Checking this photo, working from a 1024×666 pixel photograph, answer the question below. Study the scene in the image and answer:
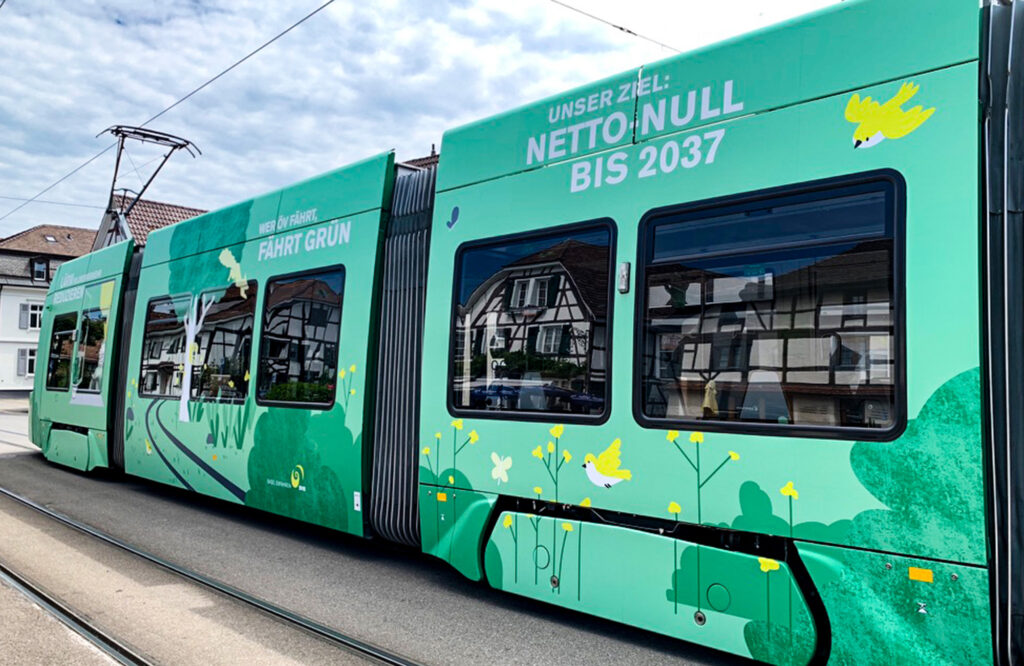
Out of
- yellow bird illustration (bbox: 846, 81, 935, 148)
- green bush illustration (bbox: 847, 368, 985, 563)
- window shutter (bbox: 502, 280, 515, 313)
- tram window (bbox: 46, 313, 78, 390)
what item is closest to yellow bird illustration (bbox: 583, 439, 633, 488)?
window shutter (bbox: 502, 280, 515, 313)

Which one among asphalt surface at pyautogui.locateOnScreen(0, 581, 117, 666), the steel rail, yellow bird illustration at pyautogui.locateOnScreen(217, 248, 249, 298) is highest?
yellow bird illustration at pyautogui.locateOnScreen(217, 248, 249, 298)

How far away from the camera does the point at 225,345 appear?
8.48m

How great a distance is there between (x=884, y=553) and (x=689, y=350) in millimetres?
1323

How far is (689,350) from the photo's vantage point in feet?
14.4

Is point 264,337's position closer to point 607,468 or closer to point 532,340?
point 532,340

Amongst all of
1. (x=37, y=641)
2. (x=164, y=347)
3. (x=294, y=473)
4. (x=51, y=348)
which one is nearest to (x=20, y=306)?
(x=51, y=348)

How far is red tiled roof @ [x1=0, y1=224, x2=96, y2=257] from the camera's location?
5547cm

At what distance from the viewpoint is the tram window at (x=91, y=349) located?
37.9 ft

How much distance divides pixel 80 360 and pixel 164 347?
3.21m

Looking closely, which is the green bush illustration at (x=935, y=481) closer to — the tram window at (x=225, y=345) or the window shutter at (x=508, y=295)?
the window shutter at (x=508, y=295)

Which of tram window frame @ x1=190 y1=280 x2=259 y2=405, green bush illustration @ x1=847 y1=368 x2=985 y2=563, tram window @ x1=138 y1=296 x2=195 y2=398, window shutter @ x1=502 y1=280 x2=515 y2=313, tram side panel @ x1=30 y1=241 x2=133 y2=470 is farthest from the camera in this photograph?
tram side panel @ x1=30 y1=241 x2=133 y2=470

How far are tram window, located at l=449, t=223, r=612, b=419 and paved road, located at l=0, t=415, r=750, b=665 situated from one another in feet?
4.24

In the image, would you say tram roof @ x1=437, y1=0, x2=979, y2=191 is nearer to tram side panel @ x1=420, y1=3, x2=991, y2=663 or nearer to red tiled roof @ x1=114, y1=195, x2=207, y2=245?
tram side panel @ x1=420, y1=3, x2=991, y2=663

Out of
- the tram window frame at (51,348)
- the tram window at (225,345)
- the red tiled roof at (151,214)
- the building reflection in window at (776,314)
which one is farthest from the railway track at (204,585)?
the red tiled roof at (151,214)
